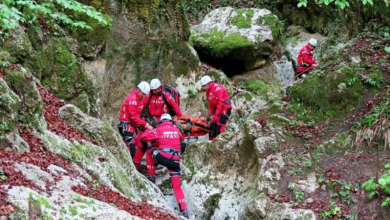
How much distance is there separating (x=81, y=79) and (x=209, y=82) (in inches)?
151

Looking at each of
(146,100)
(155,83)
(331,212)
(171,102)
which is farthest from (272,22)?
(331,212)

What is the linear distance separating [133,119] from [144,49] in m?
3.78

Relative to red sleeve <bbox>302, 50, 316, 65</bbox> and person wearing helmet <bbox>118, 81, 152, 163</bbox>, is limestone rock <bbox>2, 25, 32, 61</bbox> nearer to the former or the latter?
person wearing helmet <bbox>118, 81, 152, 163</bbox>

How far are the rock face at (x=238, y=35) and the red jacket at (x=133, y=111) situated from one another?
8727 mm

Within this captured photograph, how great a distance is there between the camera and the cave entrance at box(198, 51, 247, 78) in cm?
1975

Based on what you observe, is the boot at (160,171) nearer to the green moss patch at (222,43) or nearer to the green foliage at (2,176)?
the green foliage at (2,176)

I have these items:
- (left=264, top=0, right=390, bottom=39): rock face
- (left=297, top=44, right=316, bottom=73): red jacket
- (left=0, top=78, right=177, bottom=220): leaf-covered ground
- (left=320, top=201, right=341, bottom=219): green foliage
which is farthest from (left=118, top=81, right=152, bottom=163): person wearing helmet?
(left=264, top=0, right=390, bottom=39): rock face

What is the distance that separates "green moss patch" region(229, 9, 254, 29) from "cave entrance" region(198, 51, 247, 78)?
167 cm

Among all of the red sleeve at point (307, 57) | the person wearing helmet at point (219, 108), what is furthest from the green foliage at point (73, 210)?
the red sleeve at point (307, 57)

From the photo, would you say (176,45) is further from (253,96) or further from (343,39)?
(343,39)

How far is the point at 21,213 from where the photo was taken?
419 centimetres

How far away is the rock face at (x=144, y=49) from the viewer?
1324cm

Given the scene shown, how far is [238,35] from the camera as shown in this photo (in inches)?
758

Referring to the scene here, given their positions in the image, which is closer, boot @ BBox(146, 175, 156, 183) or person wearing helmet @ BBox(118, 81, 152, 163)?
boot @ BBox(146, 175, 156, 183)
